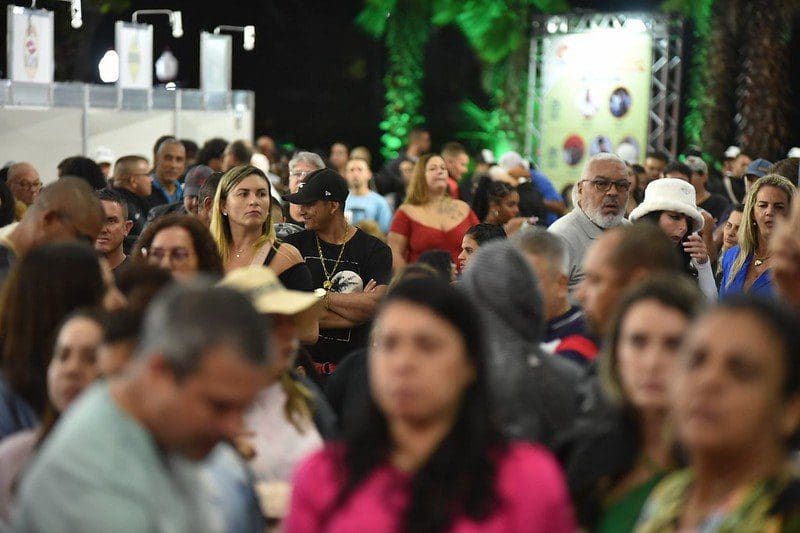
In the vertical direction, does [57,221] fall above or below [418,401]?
above

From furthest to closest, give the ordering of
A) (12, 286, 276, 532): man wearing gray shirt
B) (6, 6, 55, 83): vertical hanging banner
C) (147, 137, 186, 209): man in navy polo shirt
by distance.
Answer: (6, 6, 55, 83): vertical hanging banner < (147, 137, 186, 209): man in navy polo shirt < (12, 286, 276, 532): man wearing gray shirt

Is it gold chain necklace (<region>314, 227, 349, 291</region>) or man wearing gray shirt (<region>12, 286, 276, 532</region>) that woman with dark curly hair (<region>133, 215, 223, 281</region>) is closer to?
gold chain necklace (<region>314, 227, 349, 291</region>)

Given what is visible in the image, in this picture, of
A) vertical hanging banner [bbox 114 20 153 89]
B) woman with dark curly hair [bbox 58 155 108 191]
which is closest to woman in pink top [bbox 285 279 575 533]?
woman with dark curly hair [bbox 58 155 108 191]

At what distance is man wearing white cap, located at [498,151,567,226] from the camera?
11711mm

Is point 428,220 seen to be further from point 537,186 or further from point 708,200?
point 537,186

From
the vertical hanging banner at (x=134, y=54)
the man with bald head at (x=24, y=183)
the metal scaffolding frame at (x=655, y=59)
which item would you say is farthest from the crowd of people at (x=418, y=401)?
the metal scaffolding frame at (x=655, y=59)

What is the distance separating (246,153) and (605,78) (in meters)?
10.1

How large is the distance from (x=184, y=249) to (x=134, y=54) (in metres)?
14.0

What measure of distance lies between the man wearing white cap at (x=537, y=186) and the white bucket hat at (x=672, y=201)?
398cm

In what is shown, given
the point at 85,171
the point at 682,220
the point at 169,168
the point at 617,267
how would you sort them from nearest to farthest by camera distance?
the point at 617,267 < the point at 682,220 < the point at 85,171 < the point at 169,168

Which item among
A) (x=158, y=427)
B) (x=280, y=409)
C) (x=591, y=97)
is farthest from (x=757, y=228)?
(x=591, y=97)

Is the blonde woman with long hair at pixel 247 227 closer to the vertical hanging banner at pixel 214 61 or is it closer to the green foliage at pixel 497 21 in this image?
the vertical hanging banner at pixel 214 61

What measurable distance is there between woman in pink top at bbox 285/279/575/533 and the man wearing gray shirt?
321 millimetres

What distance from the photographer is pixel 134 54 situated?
18500 millimetres
